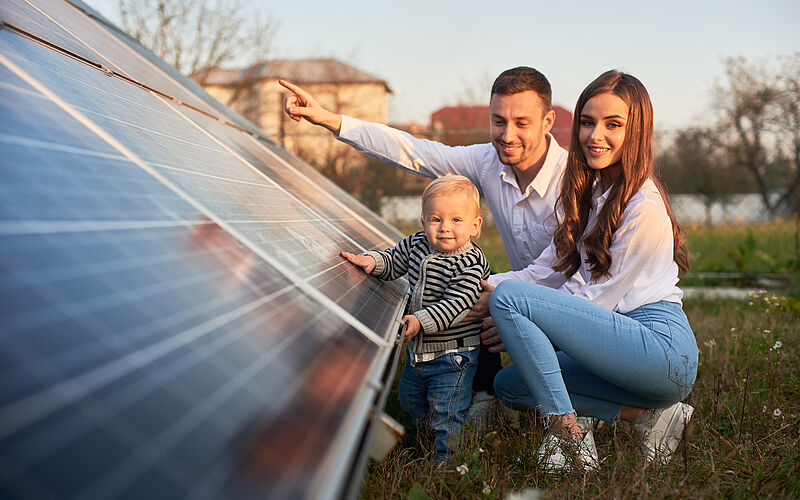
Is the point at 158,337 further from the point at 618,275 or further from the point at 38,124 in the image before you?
the point at 618,275

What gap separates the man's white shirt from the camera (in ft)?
12.8

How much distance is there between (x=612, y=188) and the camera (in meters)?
3.18

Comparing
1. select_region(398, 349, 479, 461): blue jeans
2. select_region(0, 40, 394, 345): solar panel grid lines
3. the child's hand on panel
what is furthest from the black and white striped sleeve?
select_region(0, 40, 394, 345): solar panel grid lines

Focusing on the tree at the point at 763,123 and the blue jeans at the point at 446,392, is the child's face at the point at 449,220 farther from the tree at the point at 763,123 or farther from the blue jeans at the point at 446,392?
the tree at the point at 763,123

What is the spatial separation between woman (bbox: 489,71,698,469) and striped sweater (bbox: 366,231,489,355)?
163 mm

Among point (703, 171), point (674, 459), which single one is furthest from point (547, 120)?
point (703, 171)

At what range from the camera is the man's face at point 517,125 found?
12.5 feet

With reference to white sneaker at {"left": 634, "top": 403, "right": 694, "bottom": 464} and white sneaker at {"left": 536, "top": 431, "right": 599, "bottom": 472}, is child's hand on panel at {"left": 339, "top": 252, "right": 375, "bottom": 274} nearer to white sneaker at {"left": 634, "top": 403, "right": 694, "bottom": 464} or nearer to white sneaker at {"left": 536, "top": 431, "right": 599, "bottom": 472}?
white sneaker at {"left": 536, "top": 431, "right": 599, "bottom": 472}

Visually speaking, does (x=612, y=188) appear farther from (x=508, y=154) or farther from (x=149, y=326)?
(x=149, y=326)

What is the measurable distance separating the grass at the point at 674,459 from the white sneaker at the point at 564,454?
1.6 inches

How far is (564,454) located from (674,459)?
1.48ft

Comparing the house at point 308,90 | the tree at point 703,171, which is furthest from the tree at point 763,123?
the house at point 308,90

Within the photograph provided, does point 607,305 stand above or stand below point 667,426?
above

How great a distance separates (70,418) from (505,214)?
340cm
